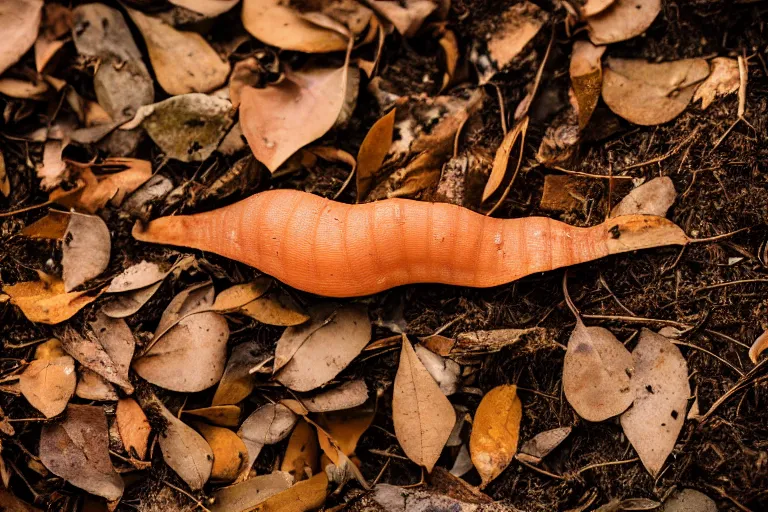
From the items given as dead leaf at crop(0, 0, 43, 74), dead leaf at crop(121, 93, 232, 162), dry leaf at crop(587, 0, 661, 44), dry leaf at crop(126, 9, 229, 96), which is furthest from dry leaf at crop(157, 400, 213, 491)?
dry leaf at crop(587, 0, 661, 44)

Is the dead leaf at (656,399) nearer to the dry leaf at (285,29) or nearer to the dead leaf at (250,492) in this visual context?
the dead leaf at (250,492)

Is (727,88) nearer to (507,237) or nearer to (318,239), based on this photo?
(507,237)

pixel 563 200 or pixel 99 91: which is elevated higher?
pixel 99 91

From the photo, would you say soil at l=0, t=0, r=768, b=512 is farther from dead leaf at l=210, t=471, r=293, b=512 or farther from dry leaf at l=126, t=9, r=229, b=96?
dry leaf at l=126, t=9, r=229, b=96

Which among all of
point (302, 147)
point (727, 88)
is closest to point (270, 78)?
point (302, 147)

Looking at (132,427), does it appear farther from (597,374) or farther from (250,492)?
(597,374)
